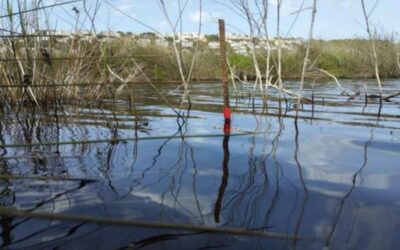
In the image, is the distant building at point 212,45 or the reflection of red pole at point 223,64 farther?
the distant building at point 212,45

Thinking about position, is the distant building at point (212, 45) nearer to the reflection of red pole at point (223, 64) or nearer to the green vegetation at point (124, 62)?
the green vegetation at point (124, 62)

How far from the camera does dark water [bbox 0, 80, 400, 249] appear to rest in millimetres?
1845

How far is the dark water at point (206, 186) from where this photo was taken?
1.84 m

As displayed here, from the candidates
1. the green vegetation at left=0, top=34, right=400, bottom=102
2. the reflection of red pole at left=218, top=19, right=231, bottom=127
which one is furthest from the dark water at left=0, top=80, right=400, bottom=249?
the green vegetation at left=0, top=34, right=400, bottom=102

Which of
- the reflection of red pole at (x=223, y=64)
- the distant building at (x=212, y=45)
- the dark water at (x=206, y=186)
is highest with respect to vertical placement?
the distant building at (x=212, y=45)

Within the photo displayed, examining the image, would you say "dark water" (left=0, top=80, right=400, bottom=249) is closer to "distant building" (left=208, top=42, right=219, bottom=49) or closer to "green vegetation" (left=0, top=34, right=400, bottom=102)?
"green vegetation" (left=0, top=34, right=400, bottom=102)

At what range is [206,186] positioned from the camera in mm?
2602

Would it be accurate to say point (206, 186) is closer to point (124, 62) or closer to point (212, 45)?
point (124, 62)

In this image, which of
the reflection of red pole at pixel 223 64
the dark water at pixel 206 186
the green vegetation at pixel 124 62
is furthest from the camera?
the green vegetation at pixel 124 62

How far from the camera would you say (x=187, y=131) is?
15.5 ft

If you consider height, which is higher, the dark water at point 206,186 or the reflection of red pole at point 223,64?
the reflection of red pole at point 223,64

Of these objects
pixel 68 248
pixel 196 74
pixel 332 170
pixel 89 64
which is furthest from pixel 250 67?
pixel 68 248

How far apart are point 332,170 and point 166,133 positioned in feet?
6.33

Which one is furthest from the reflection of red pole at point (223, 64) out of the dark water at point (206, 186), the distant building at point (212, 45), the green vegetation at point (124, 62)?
the distant building at point (212, 45)
